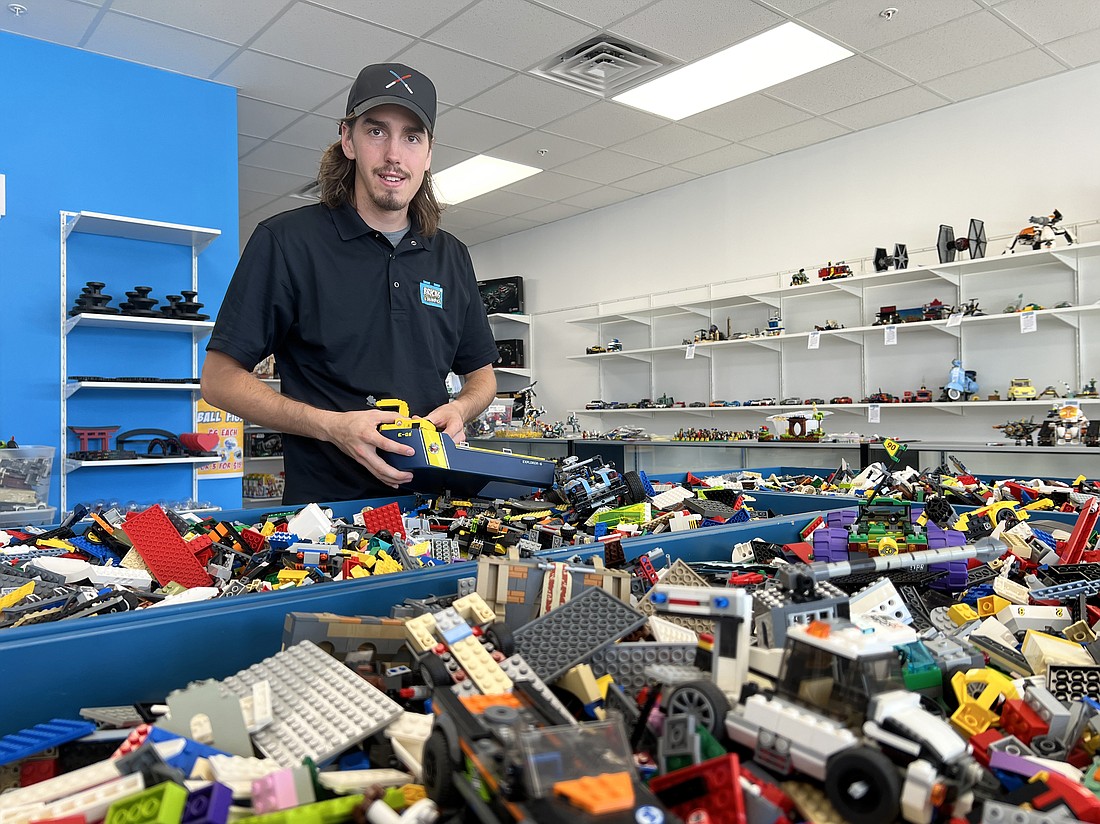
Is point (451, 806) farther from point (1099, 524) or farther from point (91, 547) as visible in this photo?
point (1099, 524)

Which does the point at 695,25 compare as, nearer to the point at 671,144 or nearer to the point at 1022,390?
the point at 671,144

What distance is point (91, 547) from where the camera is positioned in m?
1.18

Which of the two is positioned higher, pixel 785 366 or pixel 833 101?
pixel 833 101

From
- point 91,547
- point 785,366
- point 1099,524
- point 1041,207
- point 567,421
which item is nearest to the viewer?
point 91,547

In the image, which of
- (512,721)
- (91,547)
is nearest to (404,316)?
(91,547)

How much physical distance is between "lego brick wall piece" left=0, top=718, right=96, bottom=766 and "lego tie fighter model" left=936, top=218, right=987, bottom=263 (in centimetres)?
441

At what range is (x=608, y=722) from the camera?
1.51 feet

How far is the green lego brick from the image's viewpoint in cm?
40

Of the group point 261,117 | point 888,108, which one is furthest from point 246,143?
point 888,108

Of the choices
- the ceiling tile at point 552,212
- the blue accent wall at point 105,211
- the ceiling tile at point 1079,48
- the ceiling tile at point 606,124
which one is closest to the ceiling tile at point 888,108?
the ceiling tile at point 1079,48

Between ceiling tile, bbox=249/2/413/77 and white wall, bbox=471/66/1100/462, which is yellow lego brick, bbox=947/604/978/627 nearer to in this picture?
ceiling tile, bbox=249/2/413/77

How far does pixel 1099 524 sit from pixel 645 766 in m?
1.25

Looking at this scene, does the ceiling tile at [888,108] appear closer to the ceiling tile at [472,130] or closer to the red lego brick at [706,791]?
the ceiling tile at [472,130]

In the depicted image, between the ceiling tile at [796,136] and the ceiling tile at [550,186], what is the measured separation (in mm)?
1333
